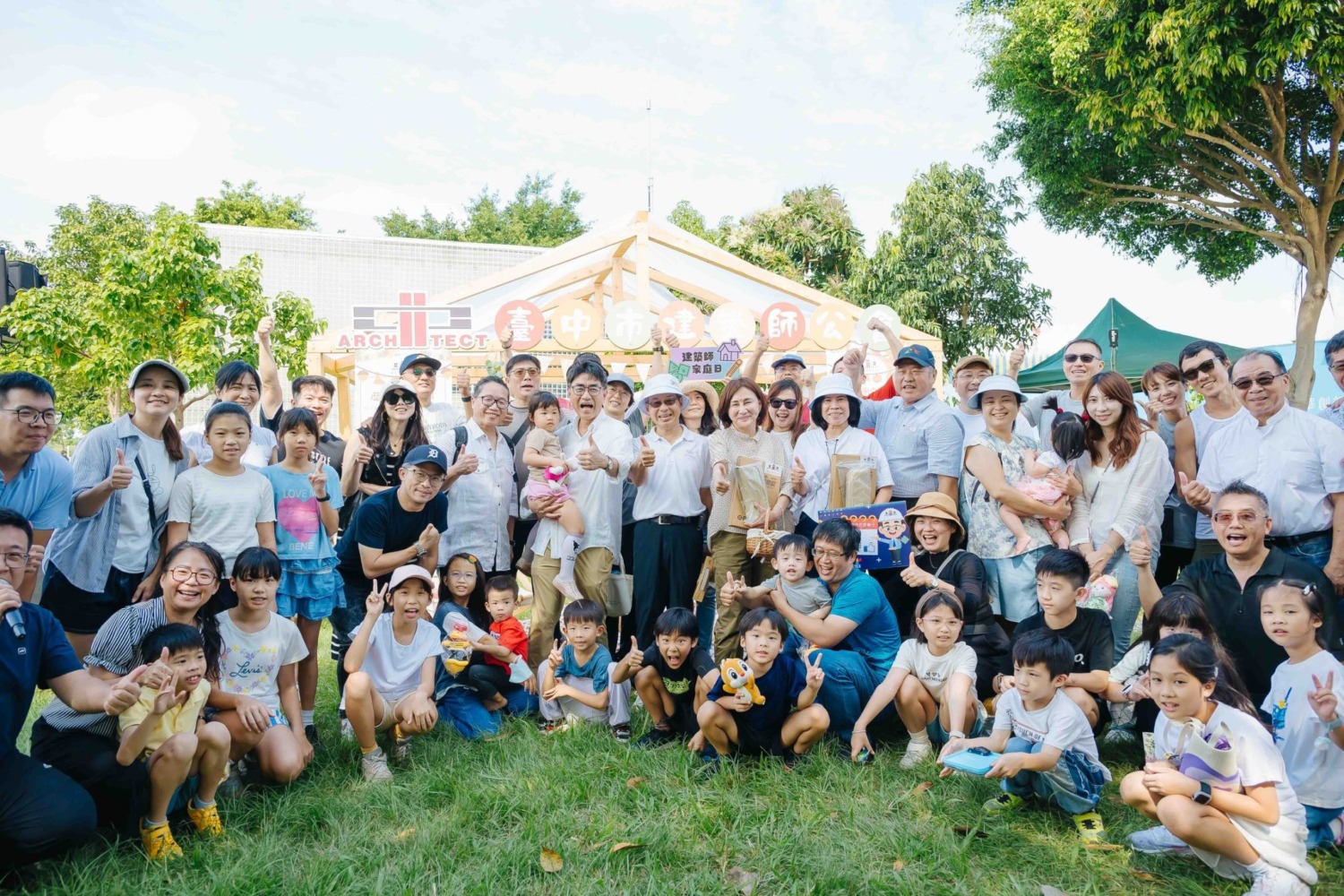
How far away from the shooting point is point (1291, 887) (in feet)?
8.70

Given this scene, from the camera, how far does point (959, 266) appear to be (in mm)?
18516

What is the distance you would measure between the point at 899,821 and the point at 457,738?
87.0 inches

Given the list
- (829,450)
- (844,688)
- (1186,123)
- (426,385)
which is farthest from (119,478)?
(1186,123)

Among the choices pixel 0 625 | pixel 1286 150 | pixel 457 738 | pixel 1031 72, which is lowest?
pixel 457 738

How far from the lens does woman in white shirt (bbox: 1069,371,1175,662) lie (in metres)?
4.14

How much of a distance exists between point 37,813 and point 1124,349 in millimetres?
13250

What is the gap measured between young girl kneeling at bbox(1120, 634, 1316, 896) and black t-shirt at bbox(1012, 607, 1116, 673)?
0.74 metres

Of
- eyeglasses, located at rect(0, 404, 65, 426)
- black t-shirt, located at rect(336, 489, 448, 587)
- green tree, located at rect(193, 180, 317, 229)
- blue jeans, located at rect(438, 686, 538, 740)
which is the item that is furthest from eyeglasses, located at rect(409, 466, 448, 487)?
green tree, located at rect(193, 180, 317, 229)

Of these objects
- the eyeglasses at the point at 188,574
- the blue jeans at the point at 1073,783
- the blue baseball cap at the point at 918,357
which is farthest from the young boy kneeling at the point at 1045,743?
the eyeglasses at the point at 188,574

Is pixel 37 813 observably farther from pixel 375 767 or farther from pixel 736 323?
pixel 736 323

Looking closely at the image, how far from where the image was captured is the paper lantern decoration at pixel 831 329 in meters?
10.0

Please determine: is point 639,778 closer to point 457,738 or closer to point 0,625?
point 457,738

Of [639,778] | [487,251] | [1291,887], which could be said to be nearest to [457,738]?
[639,778]

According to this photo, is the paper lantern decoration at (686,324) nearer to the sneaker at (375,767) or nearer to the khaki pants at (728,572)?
the khaki pants at (728,572)
